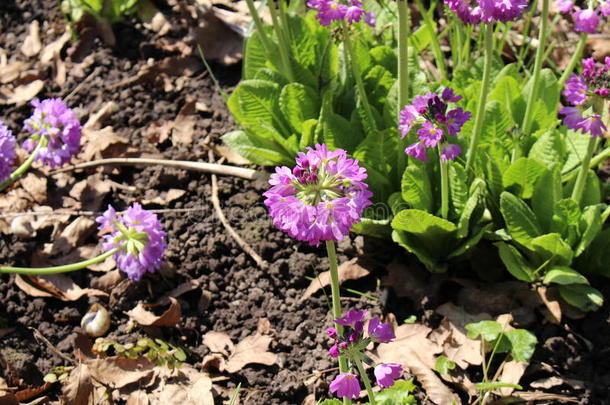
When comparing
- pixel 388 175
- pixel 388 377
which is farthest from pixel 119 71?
pixel 388 377

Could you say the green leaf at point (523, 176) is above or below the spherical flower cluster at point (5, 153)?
above

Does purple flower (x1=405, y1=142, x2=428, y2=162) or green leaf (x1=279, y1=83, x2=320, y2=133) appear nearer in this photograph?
purple flower (x1=405, y1=142, x2=428, y2=162)

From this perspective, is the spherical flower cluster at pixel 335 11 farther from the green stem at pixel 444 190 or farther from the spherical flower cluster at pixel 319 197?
the spherical flower cluster at pixel 319 197

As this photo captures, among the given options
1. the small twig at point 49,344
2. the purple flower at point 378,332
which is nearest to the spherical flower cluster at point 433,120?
the purple flower at point 378,332

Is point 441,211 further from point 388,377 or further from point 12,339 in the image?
point 12,339

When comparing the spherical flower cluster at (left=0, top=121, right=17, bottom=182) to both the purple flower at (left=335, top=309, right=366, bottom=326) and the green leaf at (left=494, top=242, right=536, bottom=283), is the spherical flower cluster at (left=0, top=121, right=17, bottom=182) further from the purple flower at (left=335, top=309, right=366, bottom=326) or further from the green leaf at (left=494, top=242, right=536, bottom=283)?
the green leaf at (left=494, top=242, right=536, bottom=283)

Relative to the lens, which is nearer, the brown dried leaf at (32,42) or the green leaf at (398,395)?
the green leaf at (398,395)

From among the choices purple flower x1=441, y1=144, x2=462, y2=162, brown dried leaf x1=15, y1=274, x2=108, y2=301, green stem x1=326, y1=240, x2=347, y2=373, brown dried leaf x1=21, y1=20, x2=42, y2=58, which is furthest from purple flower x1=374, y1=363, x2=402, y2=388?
brown dried leaf x1=21, y1=20, x2=42, y2=58
